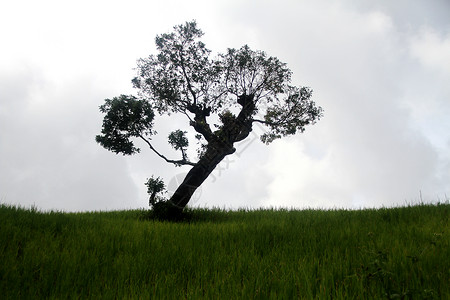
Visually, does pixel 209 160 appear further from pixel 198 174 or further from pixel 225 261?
pixel 225 261

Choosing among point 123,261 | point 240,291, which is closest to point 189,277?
point 240,291

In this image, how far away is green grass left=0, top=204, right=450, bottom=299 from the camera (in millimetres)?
4047

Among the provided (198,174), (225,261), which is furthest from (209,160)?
(225,261)

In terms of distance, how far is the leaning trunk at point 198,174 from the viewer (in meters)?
12.3

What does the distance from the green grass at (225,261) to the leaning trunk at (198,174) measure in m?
3.61

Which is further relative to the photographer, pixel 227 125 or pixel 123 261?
pixel 227 125

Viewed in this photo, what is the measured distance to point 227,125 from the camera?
12578 millimetres

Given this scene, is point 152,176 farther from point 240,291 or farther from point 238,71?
point 240,291

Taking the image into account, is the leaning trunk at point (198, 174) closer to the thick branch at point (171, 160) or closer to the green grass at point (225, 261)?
the thick branch at point (171, 160)

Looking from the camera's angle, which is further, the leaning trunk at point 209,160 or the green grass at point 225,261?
the leaning trunk at point 209,160

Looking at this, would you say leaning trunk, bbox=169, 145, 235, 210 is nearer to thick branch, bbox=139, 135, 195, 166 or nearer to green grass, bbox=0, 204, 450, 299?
thick branch, bbox=139, 135, 195, 166

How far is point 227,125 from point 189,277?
8346mm

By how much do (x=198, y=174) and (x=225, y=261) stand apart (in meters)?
7.07

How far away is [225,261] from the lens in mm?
5445
